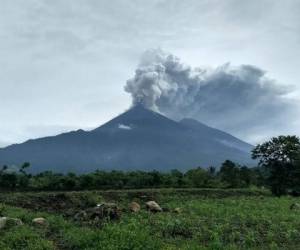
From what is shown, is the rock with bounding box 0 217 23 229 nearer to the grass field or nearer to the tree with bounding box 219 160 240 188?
the grass field

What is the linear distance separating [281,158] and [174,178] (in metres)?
14.8

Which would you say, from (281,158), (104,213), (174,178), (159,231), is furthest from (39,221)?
(281,158)

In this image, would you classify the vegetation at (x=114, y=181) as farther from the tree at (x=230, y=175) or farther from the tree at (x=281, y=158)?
the tree at (x=281, y=158)

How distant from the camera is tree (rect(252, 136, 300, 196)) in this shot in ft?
241

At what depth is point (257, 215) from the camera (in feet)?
117

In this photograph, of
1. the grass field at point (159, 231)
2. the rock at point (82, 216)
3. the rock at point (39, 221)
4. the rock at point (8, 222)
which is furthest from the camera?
the rock at point (82, 216)

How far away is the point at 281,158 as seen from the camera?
2950 inches

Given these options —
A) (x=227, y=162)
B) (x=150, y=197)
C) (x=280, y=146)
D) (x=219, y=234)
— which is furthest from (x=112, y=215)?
(x=227, y=162)

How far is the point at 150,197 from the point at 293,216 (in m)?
18.3

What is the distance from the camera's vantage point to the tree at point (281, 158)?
7331 centimetres

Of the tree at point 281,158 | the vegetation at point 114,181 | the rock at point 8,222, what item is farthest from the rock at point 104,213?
the tree at point 281,158

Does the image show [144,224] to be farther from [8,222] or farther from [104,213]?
[8,222]

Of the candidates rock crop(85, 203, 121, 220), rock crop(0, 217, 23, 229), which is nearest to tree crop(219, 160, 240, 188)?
rock crop(85, 203, 121, 220)

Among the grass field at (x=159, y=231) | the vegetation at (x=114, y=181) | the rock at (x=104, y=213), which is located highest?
the vegetation at (x=114, y=181)
